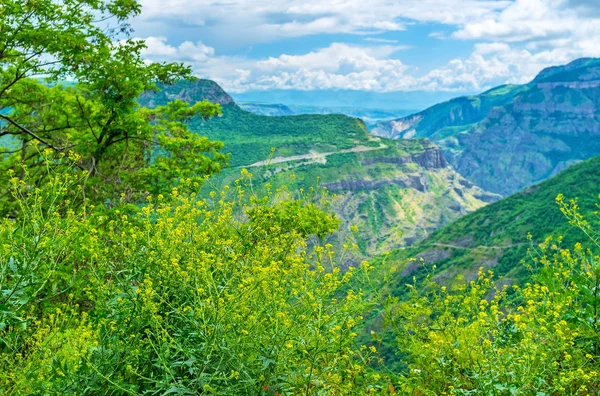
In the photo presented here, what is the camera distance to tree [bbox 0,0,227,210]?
1523cm

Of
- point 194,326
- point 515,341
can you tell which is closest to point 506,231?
point 515,341

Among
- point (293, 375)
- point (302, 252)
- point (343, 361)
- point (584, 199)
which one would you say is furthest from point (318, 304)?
point (584, 199)

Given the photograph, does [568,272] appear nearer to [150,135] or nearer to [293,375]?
[293,375]

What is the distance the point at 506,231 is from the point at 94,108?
454 feet

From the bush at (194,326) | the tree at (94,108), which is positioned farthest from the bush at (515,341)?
the tree at (94,108)

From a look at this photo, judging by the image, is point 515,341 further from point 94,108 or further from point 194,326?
point 94,108

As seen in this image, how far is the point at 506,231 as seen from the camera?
139625 mm

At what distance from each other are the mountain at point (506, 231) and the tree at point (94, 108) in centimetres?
9242

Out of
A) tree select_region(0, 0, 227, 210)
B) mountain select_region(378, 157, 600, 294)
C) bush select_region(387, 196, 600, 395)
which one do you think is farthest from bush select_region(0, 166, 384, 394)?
mountain select_region(378, 157, 600, 294)

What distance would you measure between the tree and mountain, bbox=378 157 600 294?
92.4 m

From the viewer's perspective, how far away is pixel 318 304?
437 centimetres

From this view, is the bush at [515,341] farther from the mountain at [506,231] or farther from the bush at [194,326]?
the mountain at [506,231]

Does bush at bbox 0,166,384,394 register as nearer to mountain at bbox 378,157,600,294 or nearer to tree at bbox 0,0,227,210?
tree at bbox 0,0,227,210

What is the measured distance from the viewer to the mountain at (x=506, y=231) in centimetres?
11744
